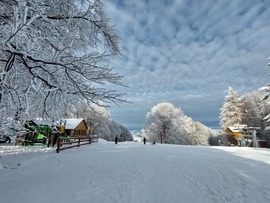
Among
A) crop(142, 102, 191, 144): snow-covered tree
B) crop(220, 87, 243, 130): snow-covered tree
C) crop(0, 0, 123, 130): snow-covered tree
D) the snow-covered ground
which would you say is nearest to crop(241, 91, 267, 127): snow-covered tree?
crop(220, 87, 243, 130): snow-covered tree

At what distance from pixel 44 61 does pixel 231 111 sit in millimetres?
36221

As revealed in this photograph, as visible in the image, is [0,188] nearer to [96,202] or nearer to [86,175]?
[86,175]

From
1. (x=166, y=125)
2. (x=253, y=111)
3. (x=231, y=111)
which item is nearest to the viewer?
(x=253, y=111)

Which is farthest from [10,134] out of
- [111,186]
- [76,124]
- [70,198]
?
[76,124]

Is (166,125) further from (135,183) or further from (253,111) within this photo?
(135,183)

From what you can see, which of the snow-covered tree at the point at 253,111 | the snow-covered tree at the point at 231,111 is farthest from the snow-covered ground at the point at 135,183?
the snow-covered tree at the point at 253,111

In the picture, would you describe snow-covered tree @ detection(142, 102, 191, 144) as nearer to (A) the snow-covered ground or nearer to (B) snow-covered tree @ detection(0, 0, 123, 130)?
(A) the snow-covered ground

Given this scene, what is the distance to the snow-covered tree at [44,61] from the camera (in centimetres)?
246

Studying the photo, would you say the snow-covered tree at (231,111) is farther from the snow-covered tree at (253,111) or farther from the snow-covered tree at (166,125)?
the snow-covered tree at (166,125)

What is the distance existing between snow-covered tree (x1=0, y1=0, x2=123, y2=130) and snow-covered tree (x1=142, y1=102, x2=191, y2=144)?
33.3 m

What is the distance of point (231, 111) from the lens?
31859 mm

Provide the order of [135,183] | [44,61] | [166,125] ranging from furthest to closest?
[166,125] → [135,183] → [44,61]

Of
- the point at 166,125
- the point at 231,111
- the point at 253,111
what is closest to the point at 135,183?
the point at 231,111

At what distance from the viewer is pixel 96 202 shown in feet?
13.8
